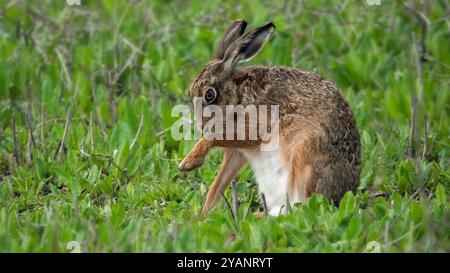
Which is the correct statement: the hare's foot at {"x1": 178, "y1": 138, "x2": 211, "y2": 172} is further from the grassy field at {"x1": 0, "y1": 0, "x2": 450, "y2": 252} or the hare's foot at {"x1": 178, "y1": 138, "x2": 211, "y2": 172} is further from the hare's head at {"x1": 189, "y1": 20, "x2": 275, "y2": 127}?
the hare's head at {"x1": 189, "y1": 20, "x2": 275, "y2": 127}

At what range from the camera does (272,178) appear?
655 centimetres

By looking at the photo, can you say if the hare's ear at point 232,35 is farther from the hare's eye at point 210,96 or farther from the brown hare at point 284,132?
the hare's eye at point 210,96

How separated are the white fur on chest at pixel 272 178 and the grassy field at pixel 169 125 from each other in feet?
0.74

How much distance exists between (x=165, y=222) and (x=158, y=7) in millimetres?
5027

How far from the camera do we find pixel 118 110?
27.5 feet

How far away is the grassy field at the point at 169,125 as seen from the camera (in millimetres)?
5758

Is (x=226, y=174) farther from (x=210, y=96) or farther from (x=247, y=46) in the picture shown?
(x=247, y=46)

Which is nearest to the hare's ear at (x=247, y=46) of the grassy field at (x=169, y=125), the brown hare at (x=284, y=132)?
the brown hare at (x=284, y=132)

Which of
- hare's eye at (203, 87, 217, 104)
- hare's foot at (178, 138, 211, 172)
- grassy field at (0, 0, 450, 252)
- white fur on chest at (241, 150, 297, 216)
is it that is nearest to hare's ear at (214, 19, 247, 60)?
hare's eye at (203, 87, 217, 104)

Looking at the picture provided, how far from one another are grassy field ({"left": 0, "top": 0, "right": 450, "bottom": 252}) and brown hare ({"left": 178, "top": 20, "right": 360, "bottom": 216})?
195 mm

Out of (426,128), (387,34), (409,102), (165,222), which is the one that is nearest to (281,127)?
(165,222)

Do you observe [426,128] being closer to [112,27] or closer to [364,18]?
[364,18]

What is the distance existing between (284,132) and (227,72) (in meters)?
0.57

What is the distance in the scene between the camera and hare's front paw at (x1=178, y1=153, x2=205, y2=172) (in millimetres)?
6840
